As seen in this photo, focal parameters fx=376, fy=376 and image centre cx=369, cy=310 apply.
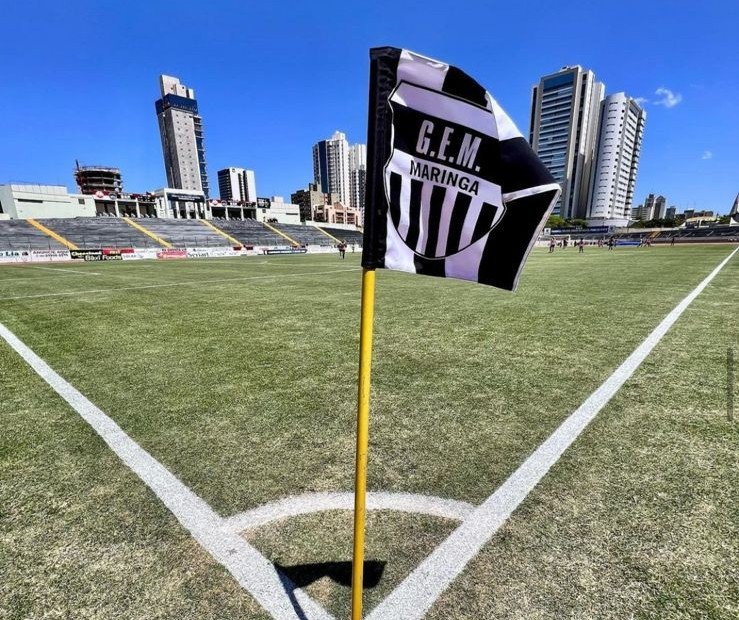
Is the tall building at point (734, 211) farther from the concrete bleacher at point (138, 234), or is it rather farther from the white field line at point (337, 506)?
the white field line at point (337, 506)

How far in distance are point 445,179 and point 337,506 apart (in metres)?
1.95

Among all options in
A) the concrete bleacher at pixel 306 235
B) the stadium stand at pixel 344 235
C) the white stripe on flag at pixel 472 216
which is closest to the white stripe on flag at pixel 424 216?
the white stripe on flag at pixel 472 216

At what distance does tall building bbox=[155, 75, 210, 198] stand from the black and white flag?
167 m

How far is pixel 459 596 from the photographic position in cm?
167

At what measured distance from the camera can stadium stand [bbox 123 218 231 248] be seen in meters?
49.4

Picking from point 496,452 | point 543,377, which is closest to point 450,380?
point 543,377

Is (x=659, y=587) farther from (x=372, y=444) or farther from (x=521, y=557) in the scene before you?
(x=372, y=444)

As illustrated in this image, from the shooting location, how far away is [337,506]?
7.49 ft

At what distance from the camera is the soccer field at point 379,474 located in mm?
1712

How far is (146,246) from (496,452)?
51.3 meters

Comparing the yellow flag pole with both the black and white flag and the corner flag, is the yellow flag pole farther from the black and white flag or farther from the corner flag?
the black and white flag

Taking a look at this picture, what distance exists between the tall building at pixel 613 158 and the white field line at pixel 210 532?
14927cm

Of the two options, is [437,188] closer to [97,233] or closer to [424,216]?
[424,216]

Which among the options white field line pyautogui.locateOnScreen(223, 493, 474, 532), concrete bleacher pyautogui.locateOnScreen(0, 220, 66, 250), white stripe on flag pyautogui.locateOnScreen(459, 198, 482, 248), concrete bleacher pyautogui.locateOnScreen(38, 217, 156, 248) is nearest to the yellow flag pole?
white stripe on flag pyautogui.locateOnScreen(459, 198, 482, 248)
